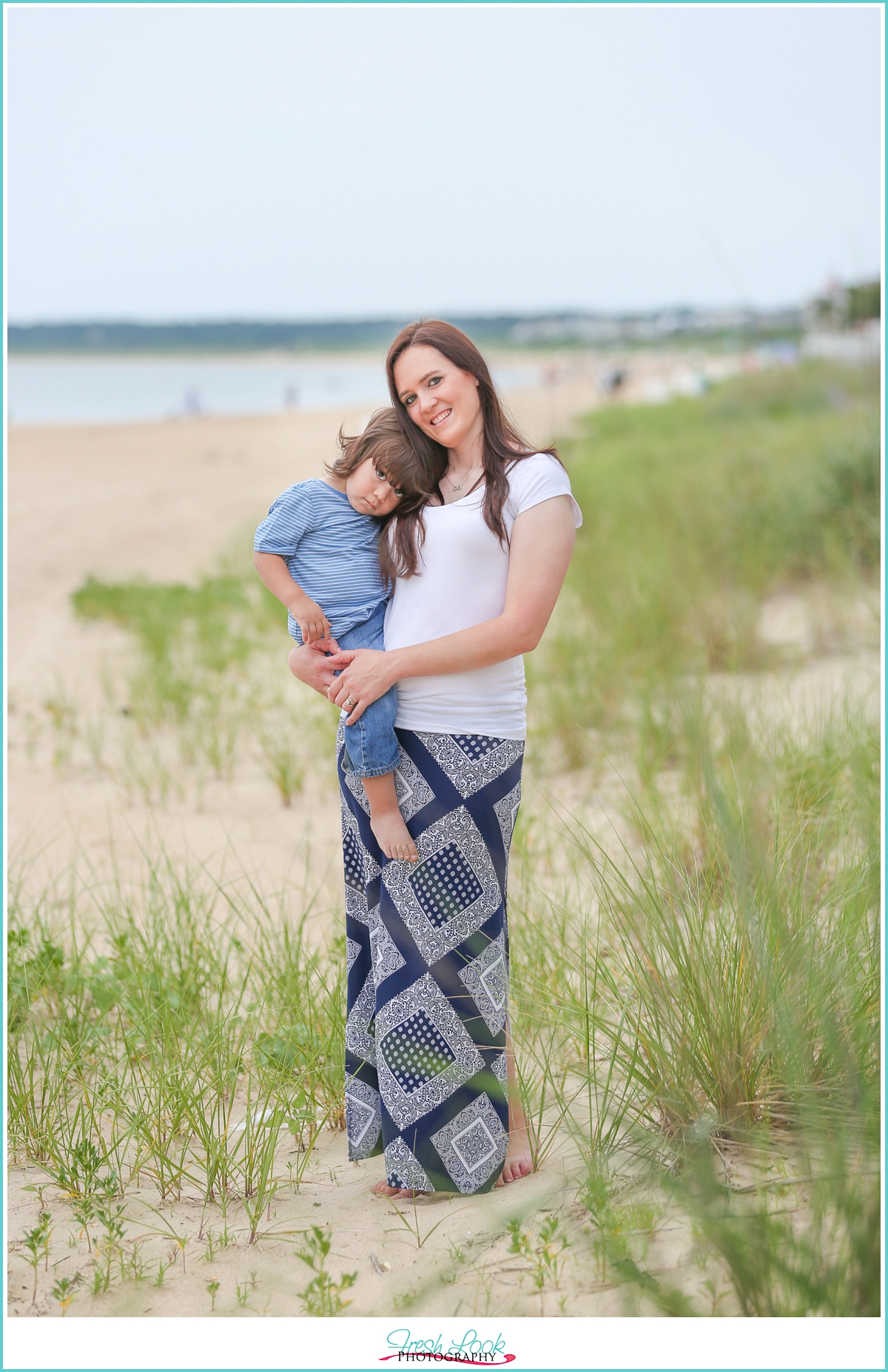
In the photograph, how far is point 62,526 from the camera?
13.6 m

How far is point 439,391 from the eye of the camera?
2.18 metres

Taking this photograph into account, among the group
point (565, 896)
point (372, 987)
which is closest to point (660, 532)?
point (565, 896)

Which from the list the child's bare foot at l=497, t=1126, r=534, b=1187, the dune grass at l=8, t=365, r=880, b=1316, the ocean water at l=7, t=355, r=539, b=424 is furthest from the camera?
the ocean water at l=7, t=355, r=539, b=424

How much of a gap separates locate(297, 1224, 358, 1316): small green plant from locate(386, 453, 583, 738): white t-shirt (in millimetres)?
978

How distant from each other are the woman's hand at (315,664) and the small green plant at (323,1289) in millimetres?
1051

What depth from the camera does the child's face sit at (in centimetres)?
224

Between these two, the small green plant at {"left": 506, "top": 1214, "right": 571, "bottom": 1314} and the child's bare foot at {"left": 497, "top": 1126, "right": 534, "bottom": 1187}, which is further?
the child's bare foot at {"left": 497, "top": 1126, "right": 534, "bottom": 1187}

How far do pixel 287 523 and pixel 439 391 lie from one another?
419 millimetres

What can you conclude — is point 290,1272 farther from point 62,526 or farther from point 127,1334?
point 62,526

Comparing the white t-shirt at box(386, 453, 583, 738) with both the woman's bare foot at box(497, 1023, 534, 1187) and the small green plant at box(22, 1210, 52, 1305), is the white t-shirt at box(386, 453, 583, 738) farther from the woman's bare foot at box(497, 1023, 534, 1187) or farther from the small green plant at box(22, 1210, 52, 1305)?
the small green plant at box(22, 1210, 52, 1305)

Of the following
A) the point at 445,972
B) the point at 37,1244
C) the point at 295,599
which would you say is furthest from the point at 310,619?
the point at 37,1244

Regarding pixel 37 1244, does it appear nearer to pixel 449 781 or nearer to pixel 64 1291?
pixel 64 1291

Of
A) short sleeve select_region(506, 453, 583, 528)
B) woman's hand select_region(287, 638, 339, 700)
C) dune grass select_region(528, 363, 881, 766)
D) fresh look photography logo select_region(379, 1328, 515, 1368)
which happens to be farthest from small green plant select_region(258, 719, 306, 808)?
fresh look photography logo select_region(379, 1328, 515, 1368)

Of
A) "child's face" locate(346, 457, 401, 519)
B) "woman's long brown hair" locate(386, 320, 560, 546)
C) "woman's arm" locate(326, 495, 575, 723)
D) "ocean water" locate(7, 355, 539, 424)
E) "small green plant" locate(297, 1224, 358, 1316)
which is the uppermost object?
"ocean water" locate(7, 355, 539, 424)
